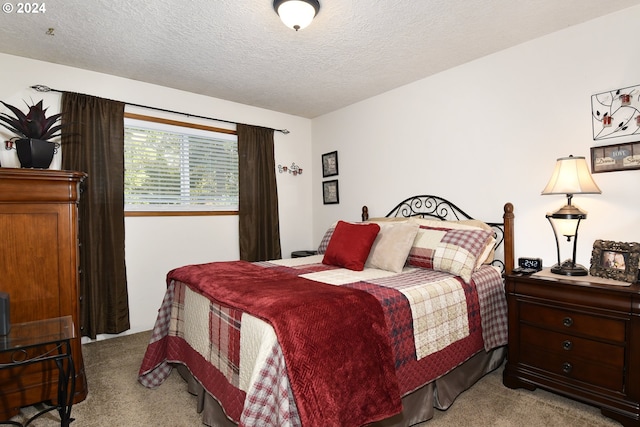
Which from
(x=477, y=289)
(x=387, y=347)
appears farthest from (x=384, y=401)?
(x=477, y=289)

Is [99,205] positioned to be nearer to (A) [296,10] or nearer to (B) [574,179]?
(A) [296,10]

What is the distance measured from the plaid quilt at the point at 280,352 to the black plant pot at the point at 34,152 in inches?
48.1

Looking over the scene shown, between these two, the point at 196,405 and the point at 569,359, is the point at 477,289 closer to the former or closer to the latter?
the point at 569,359

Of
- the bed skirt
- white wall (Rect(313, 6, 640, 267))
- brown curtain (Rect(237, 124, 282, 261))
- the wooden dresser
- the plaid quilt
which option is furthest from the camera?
brown curtain (Rect(237, 124, 282, 261))

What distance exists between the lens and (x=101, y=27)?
7.93 ft

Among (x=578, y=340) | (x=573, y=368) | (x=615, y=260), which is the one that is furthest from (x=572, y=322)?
(x=615, y=260)

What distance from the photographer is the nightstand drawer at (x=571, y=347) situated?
189 cm

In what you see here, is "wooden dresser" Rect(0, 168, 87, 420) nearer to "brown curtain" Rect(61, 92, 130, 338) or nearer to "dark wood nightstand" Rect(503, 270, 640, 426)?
"brown curtain" Rect(61, 92, 130, 338)

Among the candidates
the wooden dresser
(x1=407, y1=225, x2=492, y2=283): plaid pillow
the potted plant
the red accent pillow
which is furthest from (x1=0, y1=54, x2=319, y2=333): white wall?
(x1=407, y1=225, x2=492, y2=283): plaid pillow

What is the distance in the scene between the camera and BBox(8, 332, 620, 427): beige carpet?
75.6 inches

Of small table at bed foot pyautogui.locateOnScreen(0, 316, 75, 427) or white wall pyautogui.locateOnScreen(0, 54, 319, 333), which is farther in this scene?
white wall pyautogui.locateOnScreen(0, 54, 319, 333)

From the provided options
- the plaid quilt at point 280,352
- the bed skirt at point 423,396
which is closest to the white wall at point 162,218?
the plaid quilt at point 280,352

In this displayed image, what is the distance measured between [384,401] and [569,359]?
4.22ft

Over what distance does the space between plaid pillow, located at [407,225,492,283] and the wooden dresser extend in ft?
7.88
